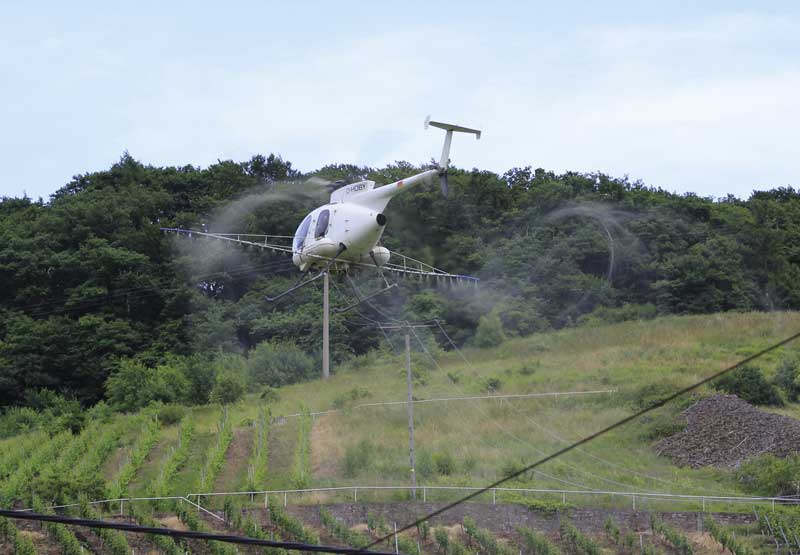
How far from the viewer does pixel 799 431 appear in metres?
38.8

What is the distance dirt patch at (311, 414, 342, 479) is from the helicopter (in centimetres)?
936

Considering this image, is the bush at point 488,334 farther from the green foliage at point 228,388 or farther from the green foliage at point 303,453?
the green foliage at point 303,453

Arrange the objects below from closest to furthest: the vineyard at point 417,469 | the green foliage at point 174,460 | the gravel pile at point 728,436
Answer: the vineyard at point 417,469 < the green foliage at point 174,460 < the gravel pile at point 728,436

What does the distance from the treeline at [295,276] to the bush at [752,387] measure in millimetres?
13755

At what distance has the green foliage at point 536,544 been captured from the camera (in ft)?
96.7

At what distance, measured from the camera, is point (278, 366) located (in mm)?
56688

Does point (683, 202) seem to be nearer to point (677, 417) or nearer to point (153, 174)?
point (677, 417)

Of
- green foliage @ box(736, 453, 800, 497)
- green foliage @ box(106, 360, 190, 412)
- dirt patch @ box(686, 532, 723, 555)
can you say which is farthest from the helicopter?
green foliage @ box(106, 360, 190, 412)

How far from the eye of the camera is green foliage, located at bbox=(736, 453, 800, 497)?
33.8 meters

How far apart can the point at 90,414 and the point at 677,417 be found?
80.8 ft

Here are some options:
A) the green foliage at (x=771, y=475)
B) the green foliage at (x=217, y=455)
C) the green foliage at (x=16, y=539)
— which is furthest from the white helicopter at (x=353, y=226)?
the green foliage at (x=771, y=475)

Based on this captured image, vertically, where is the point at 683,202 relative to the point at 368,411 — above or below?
above

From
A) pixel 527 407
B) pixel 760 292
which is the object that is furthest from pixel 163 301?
pixel 760 292

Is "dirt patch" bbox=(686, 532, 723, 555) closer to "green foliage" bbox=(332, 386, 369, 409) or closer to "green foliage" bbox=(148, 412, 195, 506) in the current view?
"green foliage" bbox=(148, 412, 195, 506)
